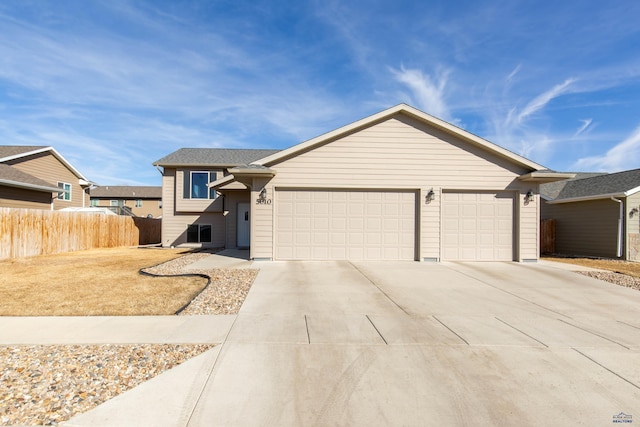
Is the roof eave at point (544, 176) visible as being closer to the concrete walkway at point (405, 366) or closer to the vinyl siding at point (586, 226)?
the concrete walkway at point (405, 366)

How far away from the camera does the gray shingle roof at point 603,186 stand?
1419 cm

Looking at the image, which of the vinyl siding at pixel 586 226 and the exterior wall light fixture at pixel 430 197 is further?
the vinyl siding at pixel 586 226

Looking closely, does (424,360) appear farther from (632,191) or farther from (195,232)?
(195,232)

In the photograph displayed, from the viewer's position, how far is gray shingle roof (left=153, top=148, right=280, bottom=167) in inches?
730

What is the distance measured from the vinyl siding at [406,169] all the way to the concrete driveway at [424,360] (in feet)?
14.6

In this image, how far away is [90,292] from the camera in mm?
6945

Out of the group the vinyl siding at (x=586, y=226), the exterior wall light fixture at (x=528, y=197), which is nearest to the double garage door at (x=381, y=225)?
the exterior wall light fixture at (x=528, y=197)

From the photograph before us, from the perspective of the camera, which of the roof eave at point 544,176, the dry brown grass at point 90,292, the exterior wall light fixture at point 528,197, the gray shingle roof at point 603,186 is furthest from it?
the gray shingle roof at point 603,186

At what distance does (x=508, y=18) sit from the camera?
11031 mm

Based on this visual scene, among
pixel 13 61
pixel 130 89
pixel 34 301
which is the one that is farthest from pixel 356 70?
pixel 34 301

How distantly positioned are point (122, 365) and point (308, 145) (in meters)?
8.69

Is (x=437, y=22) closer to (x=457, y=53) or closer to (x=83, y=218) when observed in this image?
(x=457, y=53)

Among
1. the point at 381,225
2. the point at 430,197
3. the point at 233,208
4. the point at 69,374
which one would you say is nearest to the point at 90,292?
the point at 69,374

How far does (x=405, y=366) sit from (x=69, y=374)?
11.8 ft
